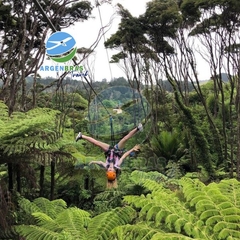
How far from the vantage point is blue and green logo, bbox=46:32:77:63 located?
7.43 metres

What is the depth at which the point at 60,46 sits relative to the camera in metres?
7.49

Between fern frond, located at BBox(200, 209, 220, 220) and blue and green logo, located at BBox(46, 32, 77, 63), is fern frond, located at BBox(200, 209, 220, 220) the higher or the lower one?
the lower one

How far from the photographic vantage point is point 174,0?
30.9 feet

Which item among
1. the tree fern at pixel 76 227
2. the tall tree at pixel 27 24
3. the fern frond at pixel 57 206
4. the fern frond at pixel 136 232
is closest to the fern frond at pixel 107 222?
the tree fern at pixel 76 227

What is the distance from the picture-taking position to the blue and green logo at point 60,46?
24.4 ft

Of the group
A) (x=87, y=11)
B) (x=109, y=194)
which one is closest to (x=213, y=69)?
(x=87, y=11)

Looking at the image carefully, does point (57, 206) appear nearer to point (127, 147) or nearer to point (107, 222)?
point (107, 222)

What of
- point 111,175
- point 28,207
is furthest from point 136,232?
point 111,175

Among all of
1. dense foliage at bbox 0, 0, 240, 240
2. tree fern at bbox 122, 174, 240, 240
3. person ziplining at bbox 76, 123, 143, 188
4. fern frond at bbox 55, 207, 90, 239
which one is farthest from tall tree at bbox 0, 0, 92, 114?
tree fern at bbox 122, 174, 240, 240

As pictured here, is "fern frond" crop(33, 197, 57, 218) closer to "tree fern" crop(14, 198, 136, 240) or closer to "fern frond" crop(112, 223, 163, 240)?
"tree fern" crop(14, 198, 136, 240)

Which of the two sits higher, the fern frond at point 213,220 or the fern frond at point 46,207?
the fern frond at point 213,220

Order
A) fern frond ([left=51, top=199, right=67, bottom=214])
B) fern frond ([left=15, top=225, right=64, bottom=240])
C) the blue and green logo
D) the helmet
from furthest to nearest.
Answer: the blue and green logo
the helmet
fern frond ([left=51, top=199, right=67, bottom=214])
fern frond ([left=15, top=225, right=64, bottom=240])

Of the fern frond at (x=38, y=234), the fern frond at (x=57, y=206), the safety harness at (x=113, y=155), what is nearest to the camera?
the fern frond at (x=38, y=234)

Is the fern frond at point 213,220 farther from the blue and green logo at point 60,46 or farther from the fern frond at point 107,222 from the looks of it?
the blue and green logo at point 60,46
